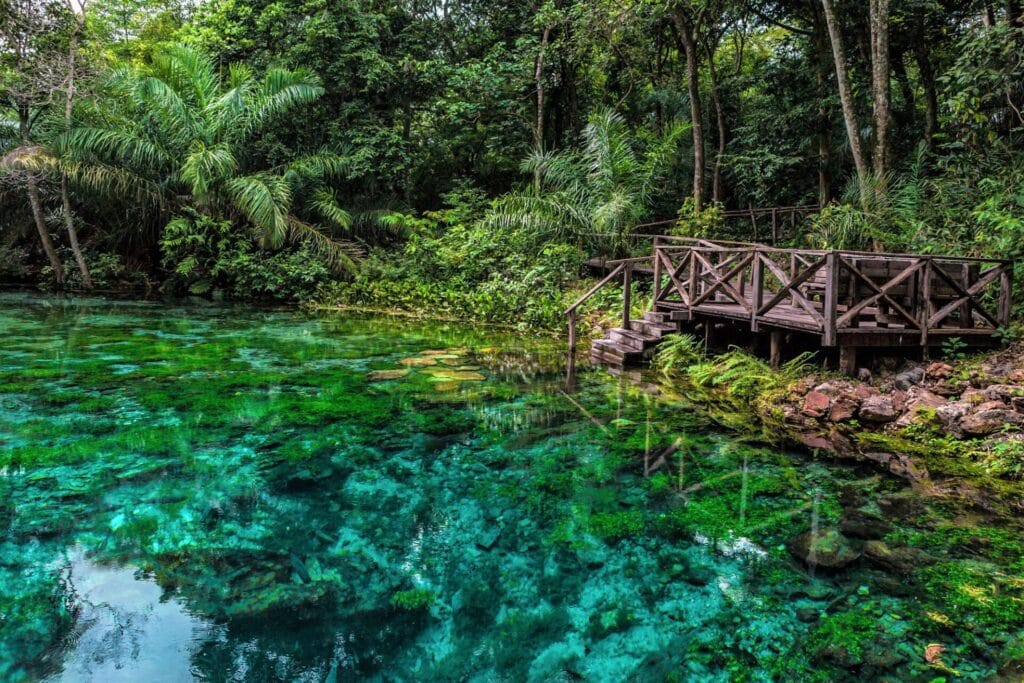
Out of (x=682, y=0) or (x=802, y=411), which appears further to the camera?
(x=682, y=0)

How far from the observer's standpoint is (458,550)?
13.3 feet

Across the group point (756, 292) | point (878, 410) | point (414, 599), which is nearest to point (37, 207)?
point (756, 292)

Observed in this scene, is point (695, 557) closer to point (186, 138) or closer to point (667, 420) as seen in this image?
point (667, 420)

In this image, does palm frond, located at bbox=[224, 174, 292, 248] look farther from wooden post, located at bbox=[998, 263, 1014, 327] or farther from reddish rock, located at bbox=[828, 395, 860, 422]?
wooden post, located at bbox=[998, 263, 1014, 327]

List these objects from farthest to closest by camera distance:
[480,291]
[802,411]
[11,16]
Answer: [11,16] → [480,291] → [802,411]

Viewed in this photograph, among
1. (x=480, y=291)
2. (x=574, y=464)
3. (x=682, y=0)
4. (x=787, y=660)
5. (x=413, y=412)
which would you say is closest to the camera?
(x=787, y=660)

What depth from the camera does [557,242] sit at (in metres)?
14.6

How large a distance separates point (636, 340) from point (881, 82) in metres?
5.93

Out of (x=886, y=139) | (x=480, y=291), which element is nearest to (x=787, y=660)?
(x=886, y=139)

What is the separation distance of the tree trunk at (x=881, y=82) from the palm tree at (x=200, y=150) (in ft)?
40.8

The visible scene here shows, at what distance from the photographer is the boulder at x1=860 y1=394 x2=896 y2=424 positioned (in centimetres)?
607

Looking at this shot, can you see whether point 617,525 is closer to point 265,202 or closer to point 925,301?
point 925,301

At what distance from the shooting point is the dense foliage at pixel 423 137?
14461mm

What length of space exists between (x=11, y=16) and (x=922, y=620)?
22348 millimetres
